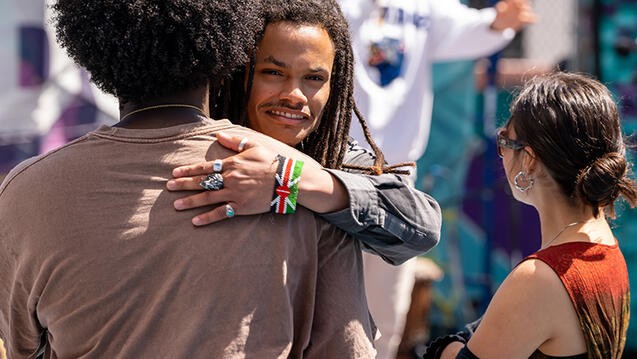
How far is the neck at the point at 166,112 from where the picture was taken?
1277 mm

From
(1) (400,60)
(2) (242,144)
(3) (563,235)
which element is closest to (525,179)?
(3) (563,235)

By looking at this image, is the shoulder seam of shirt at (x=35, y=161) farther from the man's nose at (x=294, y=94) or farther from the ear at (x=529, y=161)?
the ear at (x=529, y=161)

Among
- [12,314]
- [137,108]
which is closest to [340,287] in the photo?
[137,108]

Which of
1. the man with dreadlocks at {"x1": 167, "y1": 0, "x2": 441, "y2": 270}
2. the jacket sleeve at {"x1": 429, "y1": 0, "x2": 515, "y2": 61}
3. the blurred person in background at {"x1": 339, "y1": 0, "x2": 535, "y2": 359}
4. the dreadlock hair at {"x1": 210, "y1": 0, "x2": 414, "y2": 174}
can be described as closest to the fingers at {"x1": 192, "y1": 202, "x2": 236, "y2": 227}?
the man with dreadlocks at {"x1": 167, "y1": 0, "x2": 441, "y2": 270}

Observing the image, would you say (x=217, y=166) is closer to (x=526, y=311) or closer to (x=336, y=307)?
(x=336, y=307)

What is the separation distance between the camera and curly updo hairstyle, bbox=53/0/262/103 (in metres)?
1.20

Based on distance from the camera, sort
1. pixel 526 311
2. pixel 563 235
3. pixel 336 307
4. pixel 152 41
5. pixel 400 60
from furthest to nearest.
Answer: pixel 400 60, pixel 563 235, pixel 526 311, pixel 336 307, pixel 152 41

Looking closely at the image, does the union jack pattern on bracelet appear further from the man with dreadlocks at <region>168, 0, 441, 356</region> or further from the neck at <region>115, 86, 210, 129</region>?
the neck at <region>115, 86, 210, 129</region>

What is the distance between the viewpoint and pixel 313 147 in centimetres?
189

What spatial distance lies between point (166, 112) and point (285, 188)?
0.87 feet

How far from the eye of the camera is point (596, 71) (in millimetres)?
4508

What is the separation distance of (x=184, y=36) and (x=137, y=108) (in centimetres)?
18

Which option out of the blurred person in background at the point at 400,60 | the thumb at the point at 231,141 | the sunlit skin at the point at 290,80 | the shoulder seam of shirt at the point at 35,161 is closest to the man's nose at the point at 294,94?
the sunlit skin at the point at 290,80

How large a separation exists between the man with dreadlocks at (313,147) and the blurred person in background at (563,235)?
12.9 inches
